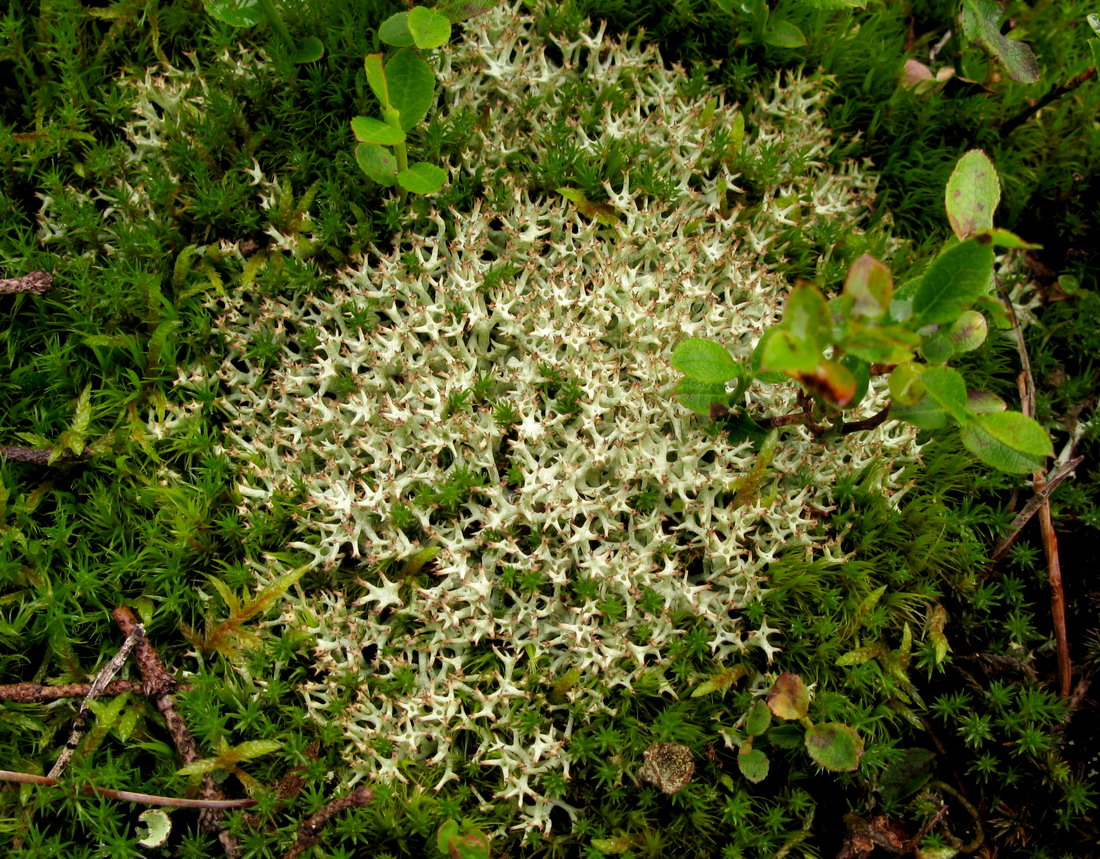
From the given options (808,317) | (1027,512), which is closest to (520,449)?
(808,317)

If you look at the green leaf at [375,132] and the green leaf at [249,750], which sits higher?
→ the green leaf at [375,132]

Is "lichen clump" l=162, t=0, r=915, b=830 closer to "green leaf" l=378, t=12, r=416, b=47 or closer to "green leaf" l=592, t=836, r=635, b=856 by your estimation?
"green leaf" l=592, t=836, r=635, b=856

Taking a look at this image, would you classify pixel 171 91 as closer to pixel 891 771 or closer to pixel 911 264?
pixel 911 264

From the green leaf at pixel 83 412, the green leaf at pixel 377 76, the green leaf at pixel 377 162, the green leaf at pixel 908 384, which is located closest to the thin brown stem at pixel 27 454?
the green leaf at pixel 83 412

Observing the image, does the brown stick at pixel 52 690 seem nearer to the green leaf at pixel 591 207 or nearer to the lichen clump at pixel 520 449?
the lichen clump at pixel 520 449

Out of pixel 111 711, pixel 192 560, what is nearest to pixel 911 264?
pixel 192 560
